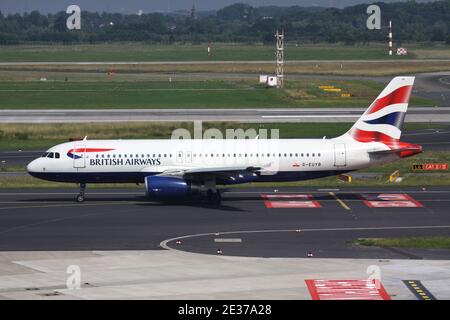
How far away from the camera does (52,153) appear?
2250 inches

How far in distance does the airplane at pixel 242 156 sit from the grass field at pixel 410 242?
39.0 ft

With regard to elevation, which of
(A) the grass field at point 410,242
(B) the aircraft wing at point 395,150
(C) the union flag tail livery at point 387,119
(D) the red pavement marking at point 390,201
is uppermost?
(C) the union flag tail livery at point 387,119

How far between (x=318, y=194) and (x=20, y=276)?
2576cm

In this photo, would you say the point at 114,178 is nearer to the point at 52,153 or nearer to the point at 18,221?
the point at 52,153

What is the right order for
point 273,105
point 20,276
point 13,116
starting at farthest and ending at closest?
point 273,105 < point 13,116 < point 20,276

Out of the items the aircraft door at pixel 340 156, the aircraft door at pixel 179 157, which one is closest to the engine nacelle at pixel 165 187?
the aircraft door at pixel 179 157

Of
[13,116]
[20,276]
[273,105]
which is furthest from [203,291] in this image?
[273,105]

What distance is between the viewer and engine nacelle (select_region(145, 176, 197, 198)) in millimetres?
54625

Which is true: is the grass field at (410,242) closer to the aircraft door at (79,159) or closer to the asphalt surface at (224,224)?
the asphalt surface at (224,224)

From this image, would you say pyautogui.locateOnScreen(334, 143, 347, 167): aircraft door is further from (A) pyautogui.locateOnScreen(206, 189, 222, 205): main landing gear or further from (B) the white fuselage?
(A) pyautogui.locateOnScreen(206, 189, 222, 205): main landing gear

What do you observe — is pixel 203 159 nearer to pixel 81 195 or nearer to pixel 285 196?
pixel 285 196

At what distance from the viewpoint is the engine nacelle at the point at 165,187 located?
179 feet

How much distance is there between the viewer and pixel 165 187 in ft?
179

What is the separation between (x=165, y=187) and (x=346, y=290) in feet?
69.4
